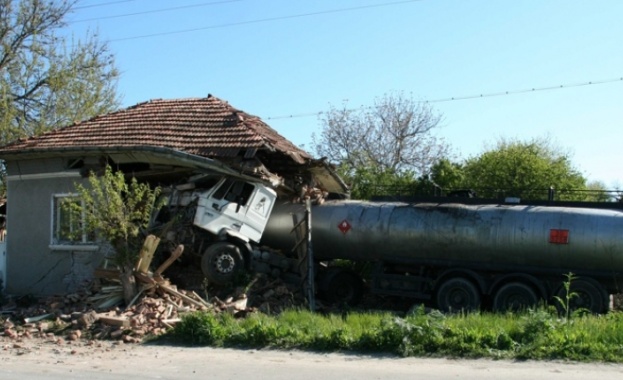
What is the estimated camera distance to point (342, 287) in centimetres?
1666

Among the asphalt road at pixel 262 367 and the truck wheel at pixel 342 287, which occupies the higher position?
the truck wheel at pixel 342 287

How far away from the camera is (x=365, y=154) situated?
130 feet

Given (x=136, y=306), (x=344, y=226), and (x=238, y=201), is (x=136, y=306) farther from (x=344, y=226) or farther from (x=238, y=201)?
(x=344, y=226)

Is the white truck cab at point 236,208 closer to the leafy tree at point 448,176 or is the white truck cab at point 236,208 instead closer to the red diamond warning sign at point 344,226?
the red diamond warning sign at point 344,226

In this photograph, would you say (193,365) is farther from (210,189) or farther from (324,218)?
(324,218)

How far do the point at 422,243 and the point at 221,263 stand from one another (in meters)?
4.36

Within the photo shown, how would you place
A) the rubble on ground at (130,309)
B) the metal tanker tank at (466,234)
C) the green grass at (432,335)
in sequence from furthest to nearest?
the metal tanker tank at (466,234) → the rubble on ground at (130,309) → the green grass at (432,335)

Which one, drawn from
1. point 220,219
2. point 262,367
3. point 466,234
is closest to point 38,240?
point 220,219

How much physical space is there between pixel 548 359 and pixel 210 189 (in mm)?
8125

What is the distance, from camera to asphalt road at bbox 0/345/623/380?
27.9 ft

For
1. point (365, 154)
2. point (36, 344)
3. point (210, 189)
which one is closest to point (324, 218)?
point (210, 189)

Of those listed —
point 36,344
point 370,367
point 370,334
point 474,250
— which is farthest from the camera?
point 474,250

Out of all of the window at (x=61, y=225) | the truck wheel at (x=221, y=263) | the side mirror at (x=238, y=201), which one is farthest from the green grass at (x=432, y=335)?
the window at (x=61, y=225)

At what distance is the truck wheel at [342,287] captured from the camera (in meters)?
16.3
